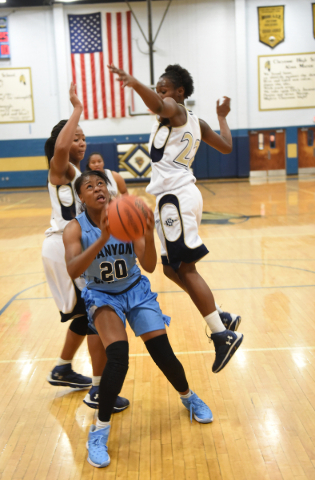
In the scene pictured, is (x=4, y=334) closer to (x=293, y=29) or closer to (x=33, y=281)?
(x=33, y=281)

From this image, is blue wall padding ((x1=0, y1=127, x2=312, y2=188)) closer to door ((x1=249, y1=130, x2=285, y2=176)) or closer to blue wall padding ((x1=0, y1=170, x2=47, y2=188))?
blue wall padding ((x1=0, y1=170, x2=47, y2=188))

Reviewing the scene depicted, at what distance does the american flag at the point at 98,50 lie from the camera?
52.6ft

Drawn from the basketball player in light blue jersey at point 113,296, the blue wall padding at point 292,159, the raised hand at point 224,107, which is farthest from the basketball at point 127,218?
the blue wall padding at point 292,159

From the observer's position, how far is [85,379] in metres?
2.95

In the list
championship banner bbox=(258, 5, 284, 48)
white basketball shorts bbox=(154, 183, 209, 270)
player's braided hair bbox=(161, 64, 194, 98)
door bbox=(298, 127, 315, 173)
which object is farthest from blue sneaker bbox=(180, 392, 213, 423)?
championship banner bbox=(258, 5, 284, 48)

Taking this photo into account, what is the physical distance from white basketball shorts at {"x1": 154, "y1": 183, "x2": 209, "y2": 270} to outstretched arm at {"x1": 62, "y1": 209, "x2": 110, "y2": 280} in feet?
2.23

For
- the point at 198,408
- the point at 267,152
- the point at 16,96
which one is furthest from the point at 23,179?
the point at 198,408

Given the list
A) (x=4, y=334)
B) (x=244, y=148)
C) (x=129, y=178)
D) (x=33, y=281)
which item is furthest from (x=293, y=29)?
(x=4, y=334)

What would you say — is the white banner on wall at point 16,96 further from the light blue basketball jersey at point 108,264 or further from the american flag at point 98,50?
the light blue basketball jersey at point 108,264

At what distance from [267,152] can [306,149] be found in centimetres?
135

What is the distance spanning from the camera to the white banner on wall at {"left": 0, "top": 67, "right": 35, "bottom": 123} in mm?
16438

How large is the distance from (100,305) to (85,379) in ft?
2.70

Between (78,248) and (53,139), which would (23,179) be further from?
(78,248)

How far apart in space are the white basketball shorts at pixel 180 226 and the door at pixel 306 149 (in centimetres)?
1527
